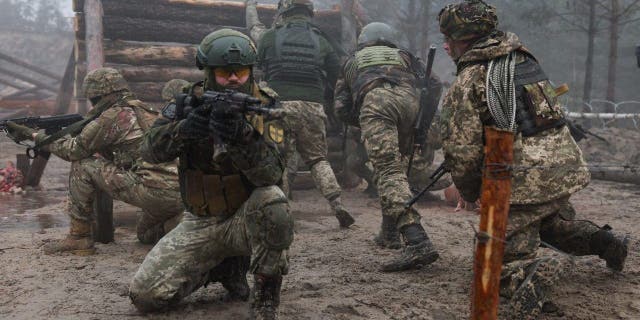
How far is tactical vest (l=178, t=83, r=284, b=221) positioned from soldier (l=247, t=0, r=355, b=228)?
2.78 meters

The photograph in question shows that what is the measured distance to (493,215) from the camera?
7.89ft

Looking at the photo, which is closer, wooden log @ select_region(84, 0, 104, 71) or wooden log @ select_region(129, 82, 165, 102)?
wooden log @ select_region(84, 0, 104, 71)

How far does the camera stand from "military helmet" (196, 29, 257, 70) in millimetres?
3443

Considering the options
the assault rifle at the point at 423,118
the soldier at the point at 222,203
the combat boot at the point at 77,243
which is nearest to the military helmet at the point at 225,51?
the soldier at the point at 222,203

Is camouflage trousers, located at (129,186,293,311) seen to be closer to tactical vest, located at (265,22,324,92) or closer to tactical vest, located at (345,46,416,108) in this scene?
tactical vest, located at (345,46,416,108)

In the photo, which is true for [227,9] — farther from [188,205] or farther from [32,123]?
Result: [188,205]

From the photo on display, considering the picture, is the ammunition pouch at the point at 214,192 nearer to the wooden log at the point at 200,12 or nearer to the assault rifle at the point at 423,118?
the assault rifle at the point at 423,118

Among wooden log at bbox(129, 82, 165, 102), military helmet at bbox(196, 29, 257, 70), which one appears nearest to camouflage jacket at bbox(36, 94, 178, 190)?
military helmet at bbox(196, 29, 257, 70)

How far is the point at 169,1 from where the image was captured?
10.0m

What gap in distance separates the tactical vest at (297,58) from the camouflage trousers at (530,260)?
3643mm

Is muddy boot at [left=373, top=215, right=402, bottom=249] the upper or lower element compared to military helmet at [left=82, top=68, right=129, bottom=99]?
lower

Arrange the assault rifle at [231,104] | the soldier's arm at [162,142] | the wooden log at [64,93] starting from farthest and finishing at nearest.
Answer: the wooden log at [64,93]
the soldier's arm at [162,142]
the assault rifle at [231,104]

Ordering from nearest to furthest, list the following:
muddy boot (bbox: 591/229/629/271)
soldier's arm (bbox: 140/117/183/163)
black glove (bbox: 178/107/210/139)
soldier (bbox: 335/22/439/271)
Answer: black glove (bbox: 178/107/210/139) → soldier's arm (bbox: 140/117/183/163) → muddy boot (bbox: 591/229/629/271) → soldier (bbox: 335/22/439/271)

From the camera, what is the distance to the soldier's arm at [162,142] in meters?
3.25
